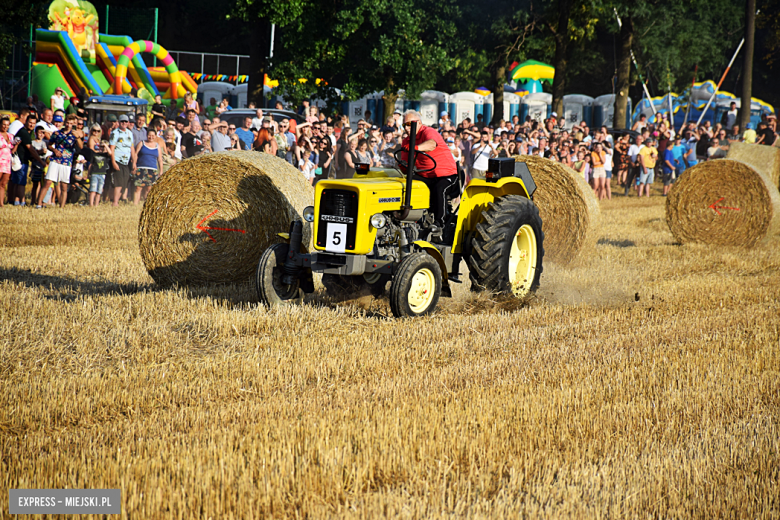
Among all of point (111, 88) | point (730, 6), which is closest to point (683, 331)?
point (111, 88)

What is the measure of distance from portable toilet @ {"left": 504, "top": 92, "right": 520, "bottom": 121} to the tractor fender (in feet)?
91.4

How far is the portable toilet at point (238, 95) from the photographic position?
3219 centimetres

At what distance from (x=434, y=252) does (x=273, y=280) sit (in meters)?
1.39

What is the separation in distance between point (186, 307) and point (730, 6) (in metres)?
37.7

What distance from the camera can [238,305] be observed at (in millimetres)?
6914

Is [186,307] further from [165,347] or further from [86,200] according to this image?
[86,200]

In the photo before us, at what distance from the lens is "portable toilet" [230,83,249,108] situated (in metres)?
32.2

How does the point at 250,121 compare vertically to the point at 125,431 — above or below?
above

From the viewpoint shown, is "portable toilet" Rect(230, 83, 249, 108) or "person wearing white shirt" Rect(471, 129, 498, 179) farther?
"portable toilet" Rect(230, 83, 249, 108)

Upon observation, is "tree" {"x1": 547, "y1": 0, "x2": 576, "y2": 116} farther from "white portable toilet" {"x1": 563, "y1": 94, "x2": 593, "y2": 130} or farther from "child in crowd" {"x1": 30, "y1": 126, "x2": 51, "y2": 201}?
"child in crowd" {"x1": 30, "y1": 126, "x2": 51, "y2": 201}

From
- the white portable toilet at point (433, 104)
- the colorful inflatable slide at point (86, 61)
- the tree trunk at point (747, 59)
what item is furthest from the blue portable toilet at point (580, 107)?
the colorful inflatable slide at point (86, 61)

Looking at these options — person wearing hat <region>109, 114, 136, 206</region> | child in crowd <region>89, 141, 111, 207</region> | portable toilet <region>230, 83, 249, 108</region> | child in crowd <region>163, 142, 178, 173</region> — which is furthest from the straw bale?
portable toilet <region>230, 83, 249, 108</region>

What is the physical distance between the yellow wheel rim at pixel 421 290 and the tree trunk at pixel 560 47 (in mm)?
20065

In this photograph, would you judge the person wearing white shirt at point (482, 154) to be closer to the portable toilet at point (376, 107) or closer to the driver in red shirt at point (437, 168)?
the driver in red shirt at point (437, 168)
